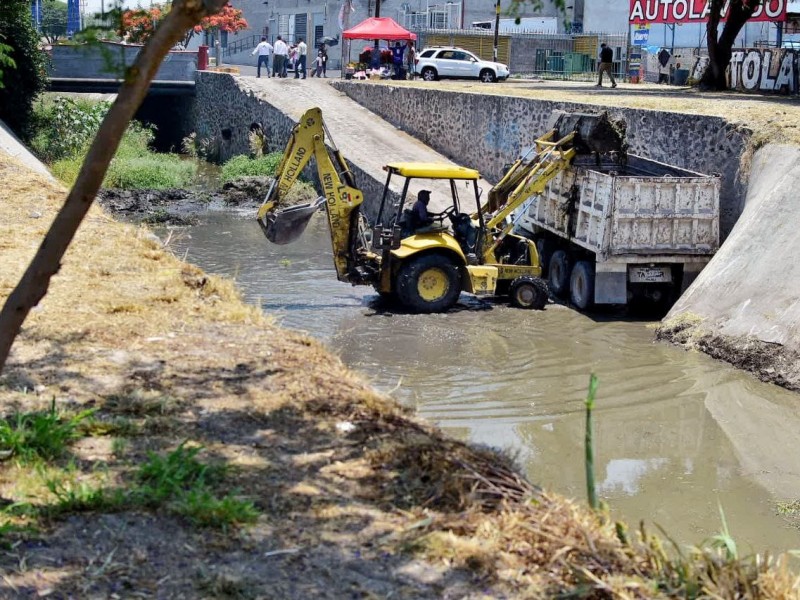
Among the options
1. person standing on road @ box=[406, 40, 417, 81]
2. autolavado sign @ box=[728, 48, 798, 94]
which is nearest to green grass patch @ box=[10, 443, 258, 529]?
autolavado sign @ box=[728, 48, 798, 94]

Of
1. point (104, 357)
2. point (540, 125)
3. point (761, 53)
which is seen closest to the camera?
point (104, 357)

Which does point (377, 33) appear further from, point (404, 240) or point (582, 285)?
point (404, 240)

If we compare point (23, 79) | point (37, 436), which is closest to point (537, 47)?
point (23, 79)

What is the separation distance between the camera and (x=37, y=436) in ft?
22.1

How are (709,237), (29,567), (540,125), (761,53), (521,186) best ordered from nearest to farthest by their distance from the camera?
(29,567)
(709,237)
(521,186)
(540,125)
(761,53)

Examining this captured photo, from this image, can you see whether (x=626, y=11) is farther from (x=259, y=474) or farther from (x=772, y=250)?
(x=259, y=474)

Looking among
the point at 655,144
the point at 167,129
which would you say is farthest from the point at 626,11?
the point at 655,144

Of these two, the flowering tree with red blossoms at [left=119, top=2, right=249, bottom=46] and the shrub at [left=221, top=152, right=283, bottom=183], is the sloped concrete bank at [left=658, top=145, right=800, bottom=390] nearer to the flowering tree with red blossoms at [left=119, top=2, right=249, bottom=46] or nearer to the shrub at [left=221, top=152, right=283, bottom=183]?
the flowering tree with red blossoms at [left=119, top=2, right=249, bottom=46]

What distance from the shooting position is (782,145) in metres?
17.4

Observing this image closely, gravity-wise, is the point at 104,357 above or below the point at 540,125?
below

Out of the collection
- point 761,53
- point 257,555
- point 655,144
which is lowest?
point 257,555

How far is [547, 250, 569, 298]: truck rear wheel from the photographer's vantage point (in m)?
18.2

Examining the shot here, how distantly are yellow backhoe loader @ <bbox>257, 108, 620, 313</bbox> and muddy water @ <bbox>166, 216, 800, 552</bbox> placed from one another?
0.39 m

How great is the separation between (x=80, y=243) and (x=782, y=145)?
414 inches
